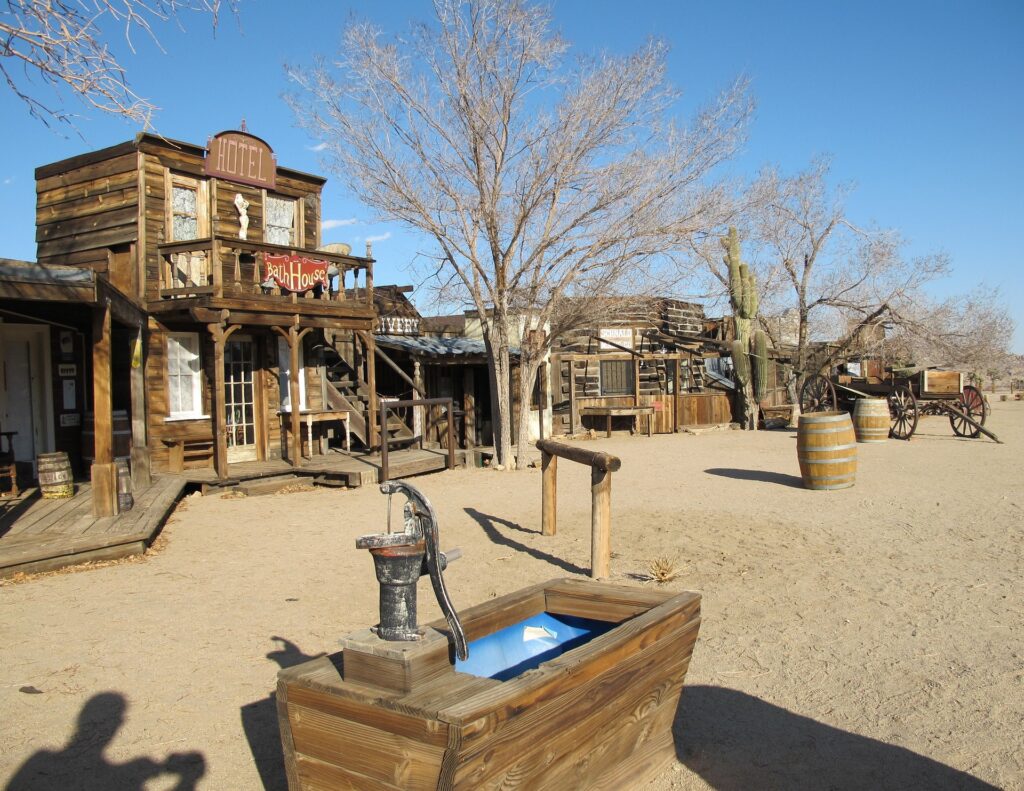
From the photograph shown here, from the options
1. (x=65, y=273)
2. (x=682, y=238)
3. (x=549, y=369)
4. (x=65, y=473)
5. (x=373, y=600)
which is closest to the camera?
(x=373, y=600)

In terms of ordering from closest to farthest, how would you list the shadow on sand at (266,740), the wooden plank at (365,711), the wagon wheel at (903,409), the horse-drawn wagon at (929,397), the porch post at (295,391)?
1. the wooden plank at (365,711)
2. the shadow on sand at (266,740)
3. the porch post at (295,391)
4. the wagon wheel at (903,409)
5. the horse-drawn wagon at (929,397)

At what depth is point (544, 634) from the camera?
3.62 m

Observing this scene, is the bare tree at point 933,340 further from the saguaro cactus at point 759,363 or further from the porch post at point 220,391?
the porch post at point 220,391

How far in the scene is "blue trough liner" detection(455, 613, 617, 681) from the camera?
328 cm

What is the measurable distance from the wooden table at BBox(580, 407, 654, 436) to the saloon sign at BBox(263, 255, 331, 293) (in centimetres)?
984

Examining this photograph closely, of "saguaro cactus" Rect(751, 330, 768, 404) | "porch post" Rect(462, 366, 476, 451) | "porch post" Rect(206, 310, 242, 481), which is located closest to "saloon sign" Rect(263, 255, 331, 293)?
"porch post" Rect(206, 310, 242, 481)

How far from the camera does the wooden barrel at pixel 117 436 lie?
1114 centimetres

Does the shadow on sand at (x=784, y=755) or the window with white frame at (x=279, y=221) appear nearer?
the shadow on sand at (x=784, y=755)

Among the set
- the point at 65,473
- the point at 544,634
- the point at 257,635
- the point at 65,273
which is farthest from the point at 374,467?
the point at 544,634

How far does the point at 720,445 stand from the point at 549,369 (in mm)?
4596

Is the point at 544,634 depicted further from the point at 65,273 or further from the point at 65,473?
the point at 65,473

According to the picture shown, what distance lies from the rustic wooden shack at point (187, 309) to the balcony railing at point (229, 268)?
0.08 feet

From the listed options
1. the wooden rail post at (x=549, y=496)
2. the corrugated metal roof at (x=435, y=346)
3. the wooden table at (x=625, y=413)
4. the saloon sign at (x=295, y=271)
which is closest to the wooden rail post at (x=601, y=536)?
the wooden rail post at (x=549, y=496)

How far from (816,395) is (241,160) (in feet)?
53.0
